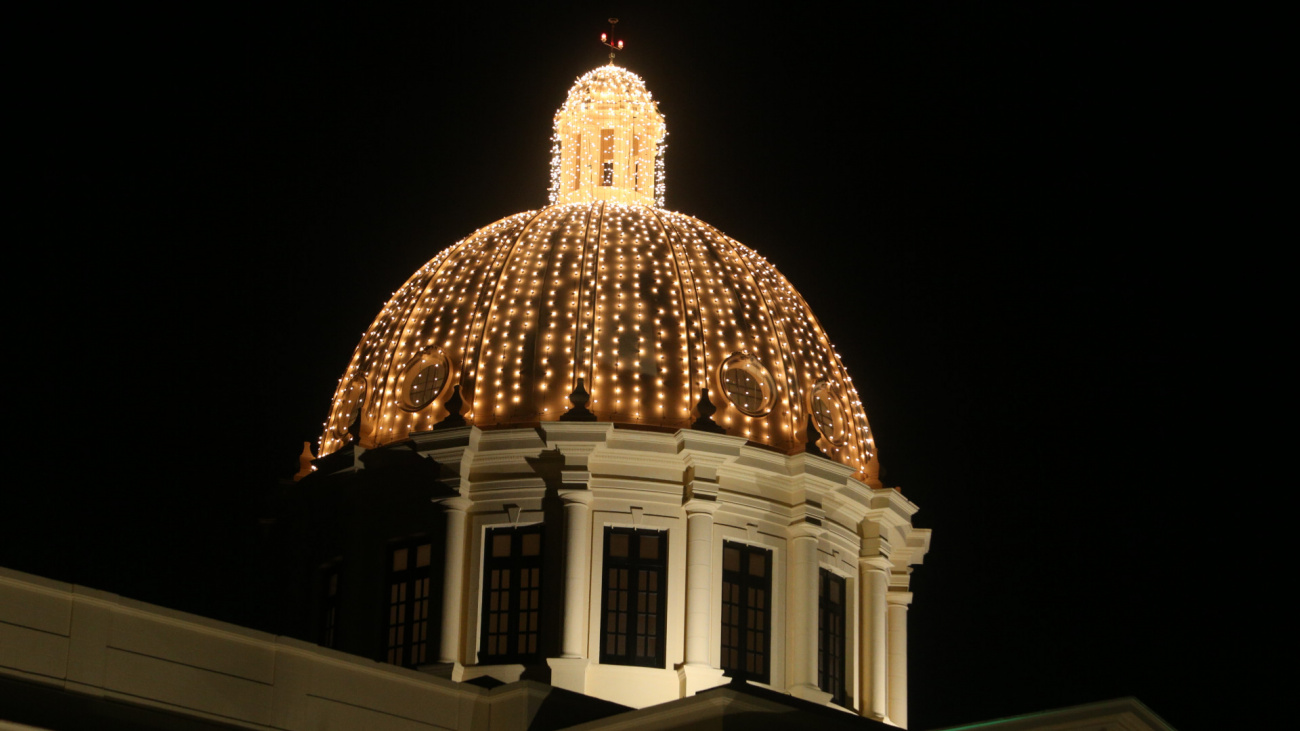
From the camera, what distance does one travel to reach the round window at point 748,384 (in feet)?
151

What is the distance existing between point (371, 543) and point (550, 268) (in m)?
6.54

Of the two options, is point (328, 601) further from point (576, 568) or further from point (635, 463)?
point (635, 463)

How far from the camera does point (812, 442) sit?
45.9 meters

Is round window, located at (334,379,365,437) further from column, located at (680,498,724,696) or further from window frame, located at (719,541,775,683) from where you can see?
window frame, located at (719,541,775,683)

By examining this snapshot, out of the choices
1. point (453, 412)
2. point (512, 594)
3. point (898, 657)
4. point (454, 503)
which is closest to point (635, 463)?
point (512, 594)

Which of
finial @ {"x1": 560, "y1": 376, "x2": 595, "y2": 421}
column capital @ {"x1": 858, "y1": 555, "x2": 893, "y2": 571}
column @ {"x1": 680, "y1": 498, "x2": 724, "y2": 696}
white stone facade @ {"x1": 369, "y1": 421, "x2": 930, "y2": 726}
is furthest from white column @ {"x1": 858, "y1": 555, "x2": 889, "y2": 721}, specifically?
finial @ {"x1": 560, "y1": 376, "x2": 595, "y2": 421}

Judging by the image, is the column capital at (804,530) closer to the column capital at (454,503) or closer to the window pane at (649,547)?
the window pane at (649,547)

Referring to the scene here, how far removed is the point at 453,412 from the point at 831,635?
8561 mm

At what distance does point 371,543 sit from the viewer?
149ft

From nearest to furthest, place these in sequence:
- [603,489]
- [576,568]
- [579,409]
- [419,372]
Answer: [576,568], [579,409], [603,489], [419,372]

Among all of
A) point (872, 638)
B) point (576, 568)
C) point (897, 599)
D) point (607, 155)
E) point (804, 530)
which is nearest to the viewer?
point (576, 568)

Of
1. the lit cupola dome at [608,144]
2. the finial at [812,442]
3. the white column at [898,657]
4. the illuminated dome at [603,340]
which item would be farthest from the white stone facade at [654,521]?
the lit cupola dome at [608,144]

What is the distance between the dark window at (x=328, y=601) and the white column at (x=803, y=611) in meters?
8.95

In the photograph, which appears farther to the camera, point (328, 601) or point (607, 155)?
point (607, 155)
